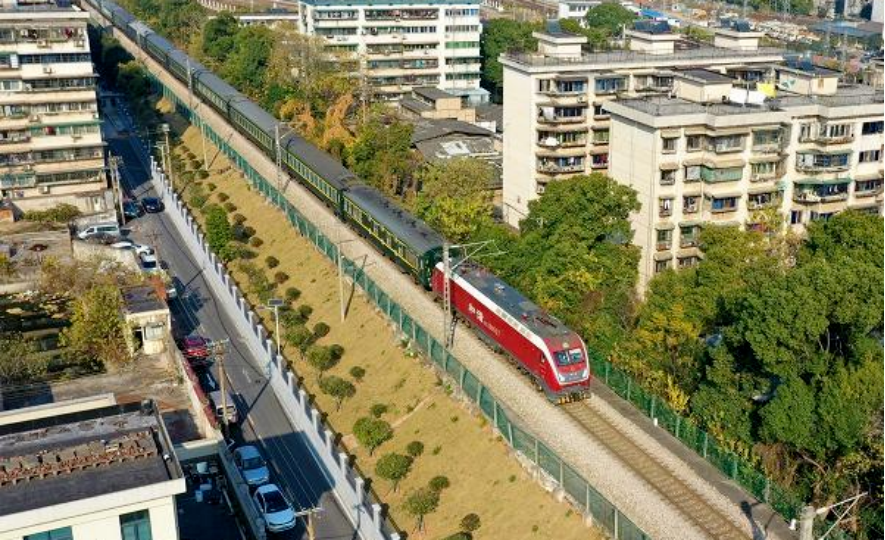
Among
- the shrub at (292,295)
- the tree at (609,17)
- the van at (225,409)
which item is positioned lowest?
the van at (225,409)

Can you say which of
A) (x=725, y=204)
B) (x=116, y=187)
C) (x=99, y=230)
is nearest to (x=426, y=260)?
(x=725, y=204)

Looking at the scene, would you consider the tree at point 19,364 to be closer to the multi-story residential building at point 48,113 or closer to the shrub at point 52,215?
the shrub at point 52,215

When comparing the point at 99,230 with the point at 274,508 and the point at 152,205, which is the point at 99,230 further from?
the point at 274,508

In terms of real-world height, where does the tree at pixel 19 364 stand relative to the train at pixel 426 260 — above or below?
below

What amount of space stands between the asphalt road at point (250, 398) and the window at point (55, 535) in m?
12.7

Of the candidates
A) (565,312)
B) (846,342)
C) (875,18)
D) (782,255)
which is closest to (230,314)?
(565,312)

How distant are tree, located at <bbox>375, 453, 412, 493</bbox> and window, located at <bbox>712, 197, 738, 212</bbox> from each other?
22.3 meters

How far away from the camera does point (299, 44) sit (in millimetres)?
92688

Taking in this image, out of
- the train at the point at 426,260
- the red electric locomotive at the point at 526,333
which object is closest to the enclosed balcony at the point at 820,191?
the train at the point at 426,260

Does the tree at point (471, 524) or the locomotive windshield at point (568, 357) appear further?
the locomotive windshield at point (568, 357)

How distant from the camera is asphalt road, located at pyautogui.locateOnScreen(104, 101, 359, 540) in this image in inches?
1658

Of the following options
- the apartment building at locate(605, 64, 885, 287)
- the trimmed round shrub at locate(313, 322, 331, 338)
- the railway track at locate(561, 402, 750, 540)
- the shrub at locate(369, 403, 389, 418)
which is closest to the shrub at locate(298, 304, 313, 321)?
the trimmed round shrub at locate(313, 322, 331, 338)

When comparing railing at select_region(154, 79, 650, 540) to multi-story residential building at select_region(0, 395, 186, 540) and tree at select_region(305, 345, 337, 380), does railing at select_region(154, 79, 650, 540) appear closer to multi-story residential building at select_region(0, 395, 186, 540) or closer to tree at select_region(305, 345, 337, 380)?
tree at select_region(305, 345, 337, 380)

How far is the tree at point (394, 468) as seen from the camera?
41156mm
